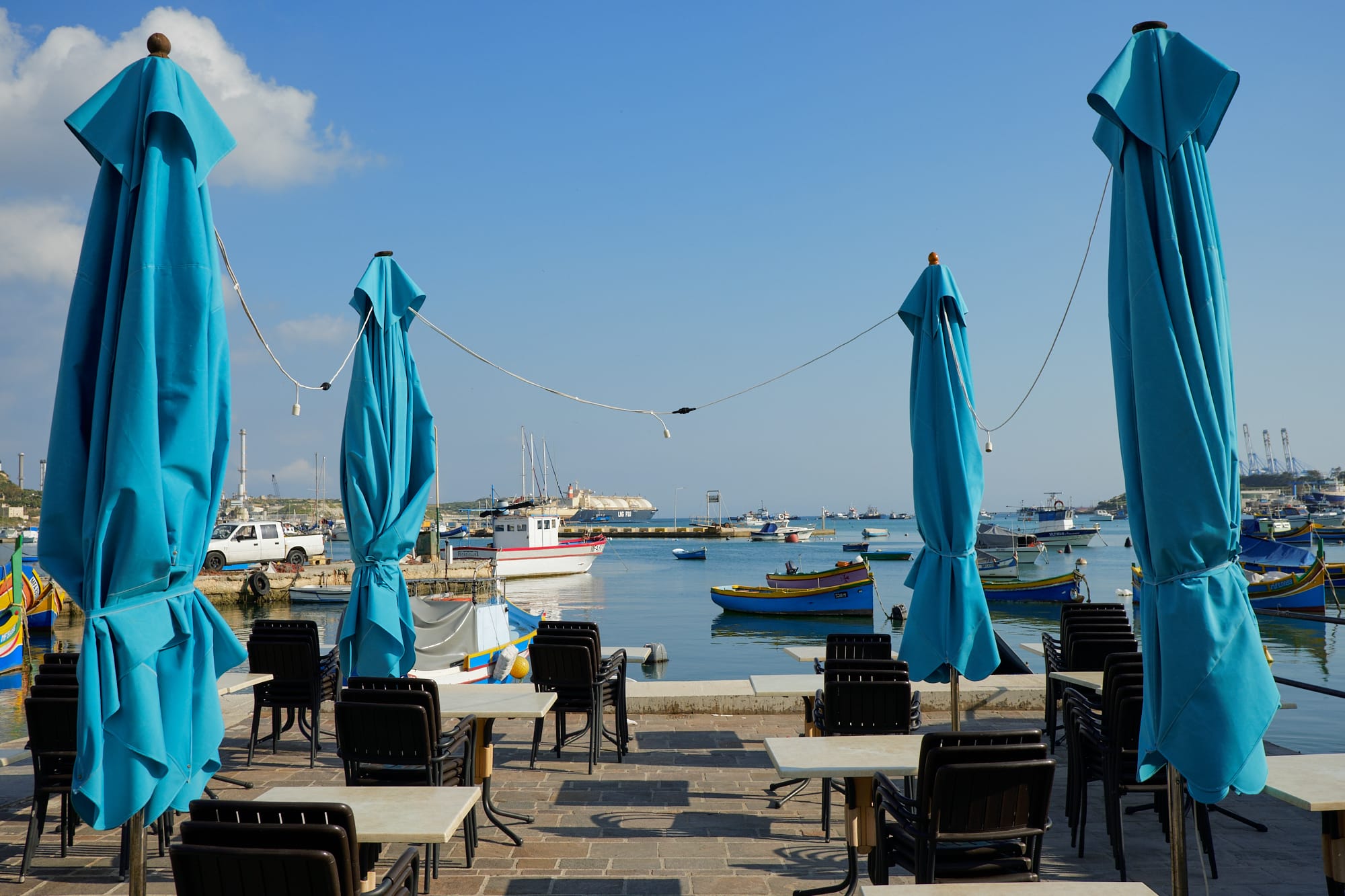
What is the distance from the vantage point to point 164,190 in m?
3.40

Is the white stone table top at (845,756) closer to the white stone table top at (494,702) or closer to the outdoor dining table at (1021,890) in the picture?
the outdoor dining table at (1021,890)

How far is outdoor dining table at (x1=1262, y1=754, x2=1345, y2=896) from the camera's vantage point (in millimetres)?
3652

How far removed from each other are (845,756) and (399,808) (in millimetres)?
2181

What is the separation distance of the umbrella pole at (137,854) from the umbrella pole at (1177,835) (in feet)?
12.1

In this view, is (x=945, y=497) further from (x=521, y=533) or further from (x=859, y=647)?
(x=521, y=533)

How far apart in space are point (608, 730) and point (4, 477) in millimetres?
101993

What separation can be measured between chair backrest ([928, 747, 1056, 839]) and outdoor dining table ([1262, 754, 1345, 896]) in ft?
2.90

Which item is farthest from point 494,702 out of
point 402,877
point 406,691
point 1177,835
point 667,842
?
point 1177,835

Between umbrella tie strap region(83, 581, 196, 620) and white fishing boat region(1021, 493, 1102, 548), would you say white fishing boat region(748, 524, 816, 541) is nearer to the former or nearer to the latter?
white fishing boat region(1021, 493, 1102, 548)

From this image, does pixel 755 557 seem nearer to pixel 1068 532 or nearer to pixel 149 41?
pixel 1068 532

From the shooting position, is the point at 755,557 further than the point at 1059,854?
Yes

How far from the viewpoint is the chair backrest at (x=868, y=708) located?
5824mm

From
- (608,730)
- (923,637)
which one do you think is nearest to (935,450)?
(923,637)

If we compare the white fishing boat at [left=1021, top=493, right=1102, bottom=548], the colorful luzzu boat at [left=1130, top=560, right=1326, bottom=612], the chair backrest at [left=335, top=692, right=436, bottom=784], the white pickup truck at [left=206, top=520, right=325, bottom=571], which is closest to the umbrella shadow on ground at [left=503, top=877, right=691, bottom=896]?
the chair backrest at [left=335, top=692, right=436, bottom=784]
